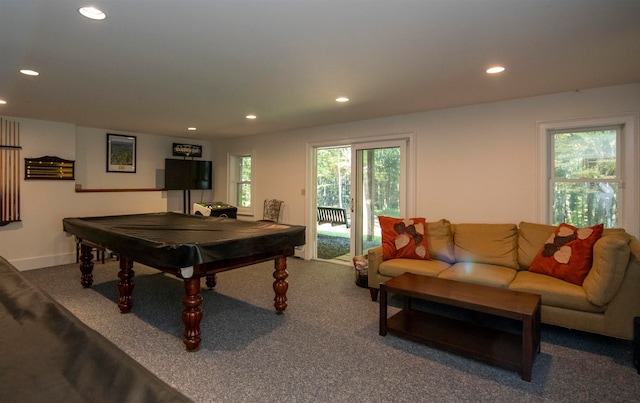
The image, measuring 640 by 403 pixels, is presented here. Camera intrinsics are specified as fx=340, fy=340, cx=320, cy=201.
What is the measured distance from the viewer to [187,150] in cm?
663

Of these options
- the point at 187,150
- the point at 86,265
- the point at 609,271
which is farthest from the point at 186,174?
the point at 609,271

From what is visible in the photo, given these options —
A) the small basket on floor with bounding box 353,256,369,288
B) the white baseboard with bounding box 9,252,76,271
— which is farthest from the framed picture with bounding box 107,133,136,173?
the small basket on floor with bounding box 353,256,369,288

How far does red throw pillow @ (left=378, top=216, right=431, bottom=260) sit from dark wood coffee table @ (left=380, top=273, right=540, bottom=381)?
61 centimetres

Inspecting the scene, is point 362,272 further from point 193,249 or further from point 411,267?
point 193,249

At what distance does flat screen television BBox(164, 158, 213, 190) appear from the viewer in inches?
245

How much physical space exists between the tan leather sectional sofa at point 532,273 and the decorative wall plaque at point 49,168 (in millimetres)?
4651

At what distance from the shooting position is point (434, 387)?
2.05m

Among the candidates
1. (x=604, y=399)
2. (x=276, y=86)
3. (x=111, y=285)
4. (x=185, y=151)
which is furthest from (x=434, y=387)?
(x=185, y=151)

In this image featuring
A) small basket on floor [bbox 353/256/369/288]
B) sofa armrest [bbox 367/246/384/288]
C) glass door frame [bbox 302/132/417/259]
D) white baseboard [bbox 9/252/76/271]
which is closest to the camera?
sofa armrest [bbox 367/246/384/288]

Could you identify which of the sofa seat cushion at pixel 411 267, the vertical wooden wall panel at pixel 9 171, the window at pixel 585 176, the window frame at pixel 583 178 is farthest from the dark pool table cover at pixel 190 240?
the window at pixel 585 176

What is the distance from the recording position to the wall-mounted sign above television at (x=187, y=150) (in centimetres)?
648

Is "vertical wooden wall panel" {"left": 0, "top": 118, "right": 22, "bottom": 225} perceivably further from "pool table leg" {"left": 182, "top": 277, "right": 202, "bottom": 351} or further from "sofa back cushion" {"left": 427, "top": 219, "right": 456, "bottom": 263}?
"sofa back cushion" {"left": 427, "top": 219, "right": 456, "bottom": 263}

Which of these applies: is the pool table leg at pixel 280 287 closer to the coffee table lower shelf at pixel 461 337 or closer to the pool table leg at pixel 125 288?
the coffee table lower shelf at pixel 461 337

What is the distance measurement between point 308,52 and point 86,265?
11.4 feet
